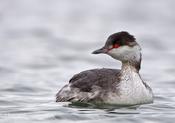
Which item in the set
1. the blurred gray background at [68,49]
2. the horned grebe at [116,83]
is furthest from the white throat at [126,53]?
the blurred gray background at [68,49]

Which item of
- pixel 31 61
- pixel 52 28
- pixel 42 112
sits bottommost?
pixel 42 112

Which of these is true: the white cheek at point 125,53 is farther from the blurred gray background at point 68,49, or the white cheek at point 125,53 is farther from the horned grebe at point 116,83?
the blurred gray background at point 68,49

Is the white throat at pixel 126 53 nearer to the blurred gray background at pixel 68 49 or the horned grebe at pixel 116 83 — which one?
the horned grebe at pixel 116 83

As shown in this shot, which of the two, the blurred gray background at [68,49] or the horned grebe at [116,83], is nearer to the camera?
the blurred gray background at [68,49]

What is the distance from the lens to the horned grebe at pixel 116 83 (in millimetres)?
16406

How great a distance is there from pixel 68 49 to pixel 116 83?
9820 mm

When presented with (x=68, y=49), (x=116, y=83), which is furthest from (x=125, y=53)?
(x=68, y=49)

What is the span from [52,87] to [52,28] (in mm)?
10214

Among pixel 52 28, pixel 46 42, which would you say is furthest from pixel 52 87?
pixel 52 28

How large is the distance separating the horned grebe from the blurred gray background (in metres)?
0.31

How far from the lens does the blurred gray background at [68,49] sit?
1603 cm

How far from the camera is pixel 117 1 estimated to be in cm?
3438

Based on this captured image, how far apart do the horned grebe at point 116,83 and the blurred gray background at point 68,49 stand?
31 centimetres

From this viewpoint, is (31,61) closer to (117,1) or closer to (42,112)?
(42,112)
